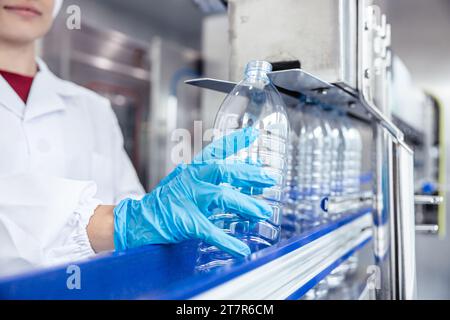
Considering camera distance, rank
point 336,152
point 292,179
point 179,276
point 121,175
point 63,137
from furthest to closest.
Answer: point 121,175, point 63,137, point 336,152, point 292,179, point 179,276

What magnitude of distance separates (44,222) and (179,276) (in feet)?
1.13

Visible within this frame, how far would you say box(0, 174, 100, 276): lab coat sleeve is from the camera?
33.4 inches

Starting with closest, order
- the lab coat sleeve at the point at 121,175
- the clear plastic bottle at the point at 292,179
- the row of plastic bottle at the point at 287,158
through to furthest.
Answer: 1. the row of plastic bottle at the point at 287,158
2. the clear plastic bottle at the point at 292,179
3. the lab coat sleeve at the point at 121,175

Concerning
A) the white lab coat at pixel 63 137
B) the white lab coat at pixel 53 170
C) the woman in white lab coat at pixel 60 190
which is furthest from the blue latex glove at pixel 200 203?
the white lab coat at pixel 63 137

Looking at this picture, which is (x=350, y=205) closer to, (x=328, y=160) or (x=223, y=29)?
(x=328, y=160)

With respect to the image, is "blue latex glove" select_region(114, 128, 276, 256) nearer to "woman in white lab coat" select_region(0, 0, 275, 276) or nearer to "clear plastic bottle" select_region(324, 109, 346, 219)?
"woman in white lab coat" select_region(0, 0, 275, 276)

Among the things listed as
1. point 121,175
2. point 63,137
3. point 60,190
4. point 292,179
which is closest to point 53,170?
point 63,137

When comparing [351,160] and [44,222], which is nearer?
[44,222]

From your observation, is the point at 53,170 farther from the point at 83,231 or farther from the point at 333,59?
the point at 333,59

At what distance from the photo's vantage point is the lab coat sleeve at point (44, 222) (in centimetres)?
Result: 85

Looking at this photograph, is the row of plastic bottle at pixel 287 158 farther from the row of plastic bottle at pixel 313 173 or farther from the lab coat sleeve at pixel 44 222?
the lab coat sleeve at pixel 44 222

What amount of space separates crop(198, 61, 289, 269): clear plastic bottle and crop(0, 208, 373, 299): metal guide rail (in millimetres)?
82

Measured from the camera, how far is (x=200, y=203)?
74 centimetres
